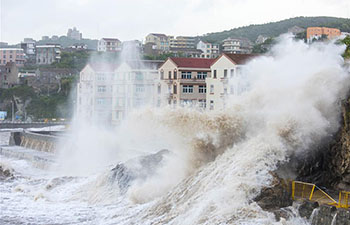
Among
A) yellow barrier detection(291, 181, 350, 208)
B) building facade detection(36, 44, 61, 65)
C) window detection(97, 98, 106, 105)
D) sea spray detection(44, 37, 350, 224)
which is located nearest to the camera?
yellow barrier detection(291, 181, 350, 208)

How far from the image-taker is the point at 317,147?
17.5 metres

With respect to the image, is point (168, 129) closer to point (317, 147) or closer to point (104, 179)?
point (104, 179)

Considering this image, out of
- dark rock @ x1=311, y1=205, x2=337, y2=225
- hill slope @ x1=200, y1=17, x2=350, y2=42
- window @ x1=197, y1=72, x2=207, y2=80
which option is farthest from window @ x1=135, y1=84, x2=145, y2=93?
hill slope @ x1=200, y1=17, x2=350, y2=42

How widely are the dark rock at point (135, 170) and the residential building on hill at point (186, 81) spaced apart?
18.2 m

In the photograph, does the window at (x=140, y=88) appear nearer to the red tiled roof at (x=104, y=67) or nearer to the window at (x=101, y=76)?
the red tiled roof at (x=104, y=67)

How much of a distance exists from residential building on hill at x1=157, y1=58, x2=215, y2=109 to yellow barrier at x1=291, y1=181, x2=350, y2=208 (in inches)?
1020

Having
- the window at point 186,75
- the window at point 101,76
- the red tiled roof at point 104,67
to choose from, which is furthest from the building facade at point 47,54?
the window at point 186,75

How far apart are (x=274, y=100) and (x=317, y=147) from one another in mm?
2476

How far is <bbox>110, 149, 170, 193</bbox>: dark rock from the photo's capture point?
22.6 metres

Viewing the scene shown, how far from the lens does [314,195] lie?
15.7m

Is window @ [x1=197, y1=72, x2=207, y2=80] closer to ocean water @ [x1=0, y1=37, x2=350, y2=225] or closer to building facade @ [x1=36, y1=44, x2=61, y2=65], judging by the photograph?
ocean water @ [x1=0, y1=37, x2=350, y2=225]

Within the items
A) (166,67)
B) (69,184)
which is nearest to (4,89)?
(166,67)

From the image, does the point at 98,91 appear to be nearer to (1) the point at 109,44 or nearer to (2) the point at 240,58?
(2) the point at 240,58

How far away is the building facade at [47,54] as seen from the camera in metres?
132
